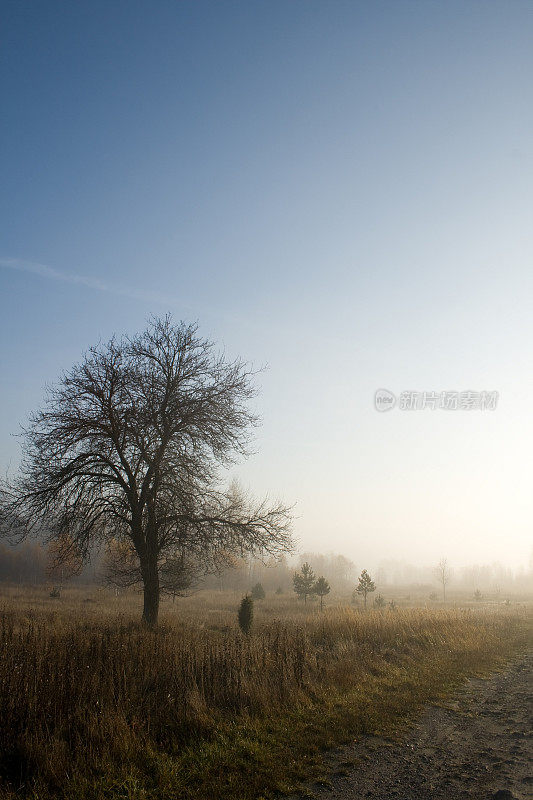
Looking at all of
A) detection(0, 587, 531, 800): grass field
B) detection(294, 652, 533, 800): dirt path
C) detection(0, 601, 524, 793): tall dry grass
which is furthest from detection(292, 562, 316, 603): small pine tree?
detection(294, 652, 533, 800): dirt path

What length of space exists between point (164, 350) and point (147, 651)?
9.89 metres

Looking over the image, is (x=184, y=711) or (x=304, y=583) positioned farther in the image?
(x=304, y=583)

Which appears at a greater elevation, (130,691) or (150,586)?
(130,691)

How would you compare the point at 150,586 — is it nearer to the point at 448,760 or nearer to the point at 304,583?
the point at 448,760

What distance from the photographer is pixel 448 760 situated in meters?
5.23

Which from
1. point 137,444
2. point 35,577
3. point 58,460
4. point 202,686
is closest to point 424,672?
point 202,686

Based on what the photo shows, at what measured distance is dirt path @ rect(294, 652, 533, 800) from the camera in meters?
4.44

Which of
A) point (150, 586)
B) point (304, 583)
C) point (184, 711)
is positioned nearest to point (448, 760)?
point (184, 711)

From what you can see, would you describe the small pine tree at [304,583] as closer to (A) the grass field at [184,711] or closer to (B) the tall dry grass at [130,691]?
(B) the tall dry grass at [130,691]

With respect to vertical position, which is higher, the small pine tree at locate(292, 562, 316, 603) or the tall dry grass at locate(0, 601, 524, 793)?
the tall dry grass at locate(0, 601, 524, 793)

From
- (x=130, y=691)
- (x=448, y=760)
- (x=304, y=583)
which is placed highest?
(x=130, y=691)

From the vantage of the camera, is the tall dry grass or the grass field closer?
the grass field

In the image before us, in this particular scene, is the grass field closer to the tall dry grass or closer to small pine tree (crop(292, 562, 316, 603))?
the tall dry grass

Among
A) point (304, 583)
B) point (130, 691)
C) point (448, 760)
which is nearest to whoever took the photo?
point (448, 760)
